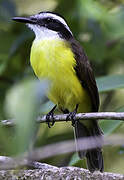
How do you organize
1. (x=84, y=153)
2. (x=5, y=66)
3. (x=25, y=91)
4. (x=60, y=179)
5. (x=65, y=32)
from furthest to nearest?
1. (x=5, y=66)
2. (x=65, y=32)
3. (x=84, y=153)
4. (x=60, y=179)
5. (x=25, y=91)

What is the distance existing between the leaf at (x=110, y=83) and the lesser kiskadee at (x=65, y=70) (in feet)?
0.85

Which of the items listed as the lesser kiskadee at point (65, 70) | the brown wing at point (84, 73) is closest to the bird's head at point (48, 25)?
the lesser kiskadee at point (65, 70)

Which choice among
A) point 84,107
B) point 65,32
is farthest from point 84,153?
point 65,32

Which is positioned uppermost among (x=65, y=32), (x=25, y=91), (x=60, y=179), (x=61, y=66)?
(x=65, y=32)

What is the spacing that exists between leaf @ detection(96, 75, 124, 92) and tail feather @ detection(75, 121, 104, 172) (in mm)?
537

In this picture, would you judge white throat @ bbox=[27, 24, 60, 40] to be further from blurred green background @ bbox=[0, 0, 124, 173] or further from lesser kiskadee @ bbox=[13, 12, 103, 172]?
blurred green background @ bbox=[0, 0, 124, 173]

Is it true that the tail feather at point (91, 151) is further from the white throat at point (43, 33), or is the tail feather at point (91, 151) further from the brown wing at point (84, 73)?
the white throat at point (43, 33)

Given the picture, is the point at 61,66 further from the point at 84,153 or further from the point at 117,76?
the point at 84,153

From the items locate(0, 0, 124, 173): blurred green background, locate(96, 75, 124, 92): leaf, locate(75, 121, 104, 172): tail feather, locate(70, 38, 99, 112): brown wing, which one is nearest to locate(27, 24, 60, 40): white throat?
locate(70, 38, 99, 112): brown wing

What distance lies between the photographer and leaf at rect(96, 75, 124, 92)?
Result: 12.2ft

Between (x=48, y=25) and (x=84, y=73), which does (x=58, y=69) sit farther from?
(x=48, y=25)

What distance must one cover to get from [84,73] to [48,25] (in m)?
0.68

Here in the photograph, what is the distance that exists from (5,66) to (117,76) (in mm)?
1399

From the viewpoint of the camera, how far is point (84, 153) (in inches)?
152
